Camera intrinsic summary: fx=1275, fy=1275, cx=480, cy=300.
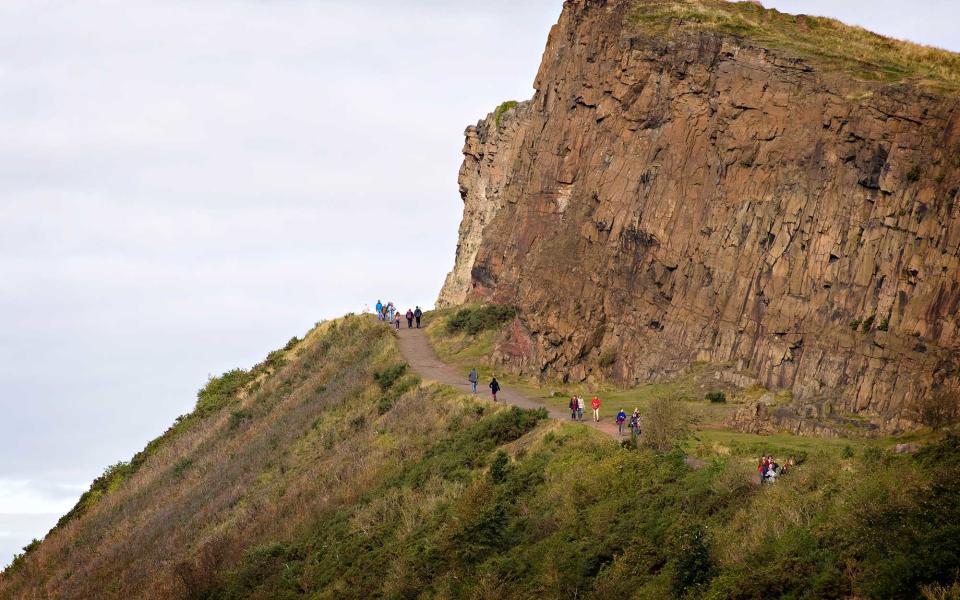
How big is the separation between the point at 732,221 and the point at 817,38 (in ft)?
33.6

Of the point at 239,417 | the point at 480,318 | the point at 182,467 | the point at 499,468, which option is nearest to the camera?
the point at 499,468

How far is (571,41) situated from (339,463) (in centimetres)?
2394

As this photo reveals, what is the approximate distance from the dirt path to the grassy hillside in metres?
1.13

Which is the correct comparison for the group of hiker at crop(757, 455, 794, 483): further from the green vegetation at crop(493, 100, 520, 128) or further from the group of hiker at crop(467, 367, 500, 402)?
the green vegetation at crop(493, 100, 520, 128)

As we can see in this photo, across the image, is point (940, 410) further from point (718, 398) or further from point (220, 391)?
point (220, 391)

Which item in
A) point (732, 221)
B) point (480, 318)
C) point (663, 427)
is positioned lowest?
point (663, 427)

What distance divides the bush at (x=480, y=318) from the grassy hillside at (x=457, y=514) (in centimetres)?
414

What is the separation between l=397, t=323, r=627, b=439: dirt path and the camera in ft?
143

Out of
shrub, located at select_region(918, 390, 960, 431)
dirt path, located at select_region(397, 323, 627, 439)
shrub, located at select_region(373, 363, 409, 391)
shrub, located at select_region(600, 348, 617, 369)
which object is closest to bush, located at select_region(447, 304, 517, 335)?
dirt path, located at select_region(397, 323, 627, 439)

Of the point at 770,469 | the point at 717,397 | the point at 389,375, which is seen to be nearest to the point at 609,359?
the point at 717,397

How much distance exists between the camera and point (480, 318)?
59500 millimetres

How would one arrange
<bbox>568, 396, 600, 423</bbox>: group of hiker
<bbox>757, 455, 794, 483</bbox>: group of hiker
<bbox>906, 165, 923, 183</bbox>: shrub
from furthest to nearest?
<bbox>568, 396, 600, 423</bbox>: group of hiker
<bbox>906, 165, 923, 183</bbox>: shrub
<bbox>757, 455, 794, 483</bbox>: group of hiker

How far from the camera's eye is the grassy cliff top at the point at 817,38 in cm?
4531

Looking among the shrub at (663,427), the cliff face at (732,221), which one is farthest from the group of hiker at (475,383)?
the shrub at (663,427)
